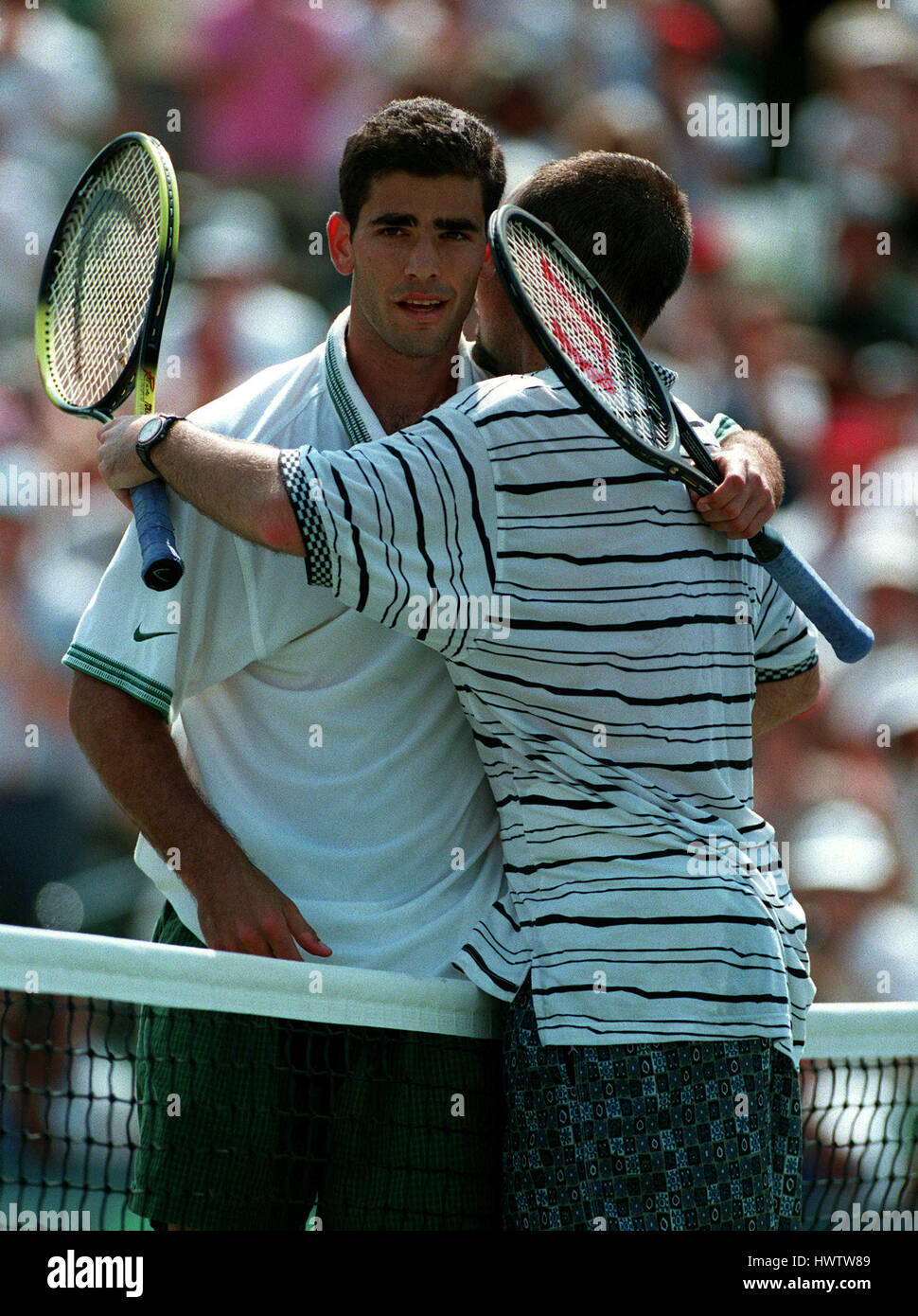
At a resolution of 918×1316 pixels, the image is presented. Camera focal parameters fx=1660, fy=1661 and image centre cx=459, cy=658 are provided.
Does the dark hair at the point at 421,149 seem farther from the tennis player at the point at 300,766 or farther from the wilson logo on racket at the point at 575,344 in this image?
the wilson logo on racket at the point at 575,344

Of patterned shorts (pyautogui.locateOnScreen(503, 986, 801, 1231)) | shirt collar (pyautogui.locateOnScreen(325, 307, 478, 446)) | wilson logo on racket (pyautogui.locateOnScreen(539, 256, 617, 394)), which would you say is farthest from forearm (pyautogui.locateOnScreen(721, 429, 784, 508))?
patterned shorts (pyautogui.locateOnScreen(503, 986, 801, 1231))

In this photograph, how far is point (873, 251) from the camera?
19.8ft

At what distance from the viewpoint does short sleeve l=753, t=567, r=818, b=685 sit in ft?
8.07

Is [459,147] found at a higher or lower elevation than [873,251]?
lower

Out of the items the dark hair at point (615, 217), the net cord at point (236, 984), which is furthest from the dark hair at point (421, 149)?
the net cord at point (236, 984)

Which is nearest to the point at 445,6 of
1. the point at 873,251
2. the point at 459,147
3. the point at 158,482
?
the point at 873,251

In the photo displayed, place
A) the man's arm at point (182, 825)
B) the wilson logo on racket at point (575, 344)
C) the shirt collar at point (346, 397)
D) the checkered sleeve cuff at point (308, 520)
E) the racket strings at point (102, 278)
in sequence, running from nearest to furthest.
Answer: the checkered sleeve cuff at point (308, 520)
the wilson logo on racket at point (575, 344)
the man's arm at point (182, 825)
the shirt collar at point (346, 397)
the racket strings at point (102, 278)

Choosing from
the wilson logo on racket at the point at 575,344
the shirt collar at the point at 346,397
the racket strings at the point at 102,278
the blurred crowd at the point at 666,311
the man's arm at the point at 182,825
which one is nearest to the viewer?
the wilson logo on racket at the point at 575,344

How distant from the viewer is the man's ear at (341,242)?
8.36 feet

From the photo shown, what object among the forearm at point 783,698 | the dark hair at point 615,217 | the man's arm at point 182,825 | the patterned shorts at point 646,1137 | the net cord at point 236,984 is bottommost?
the patterned shorts at point 646,1137

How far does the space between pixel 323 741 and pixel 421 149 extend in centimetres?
86

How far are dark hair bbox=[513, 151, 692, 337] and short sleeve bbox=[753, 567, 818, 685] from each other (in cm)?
46

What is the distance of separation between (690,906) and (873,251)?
451 centimetres
